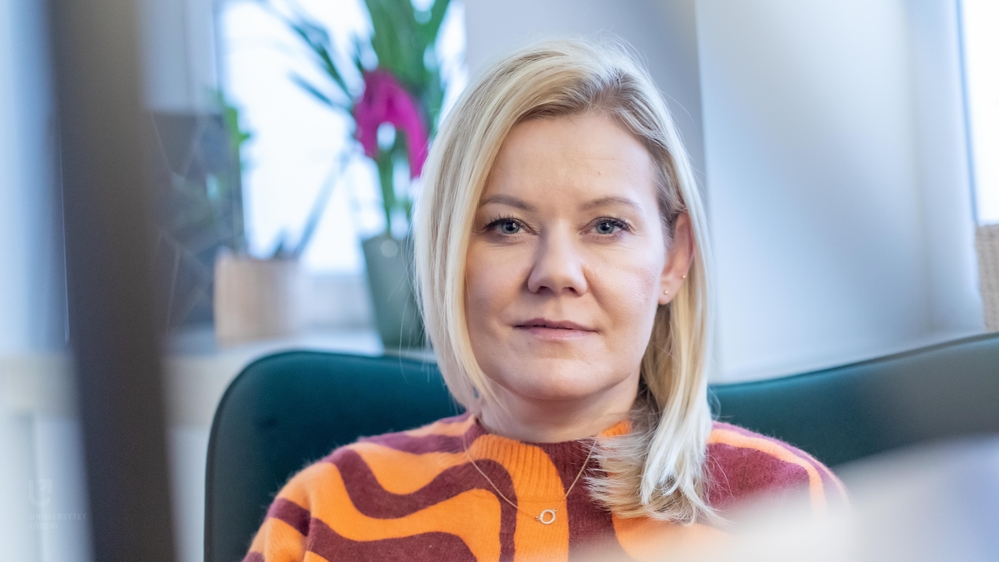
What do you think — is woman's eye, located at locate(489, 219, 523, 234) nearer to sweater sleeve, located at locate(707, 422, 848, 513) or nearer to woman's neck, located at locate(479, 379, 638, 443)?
woman's neck, located at locate(479, 379, 638, 443)

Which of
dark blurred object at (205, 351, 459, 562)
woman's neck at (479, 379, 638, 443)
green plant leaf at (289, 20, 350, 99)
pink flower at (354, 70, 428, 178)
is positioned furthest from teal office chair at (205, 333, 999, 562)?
green plant leaf at (289, 20, 350, 99)

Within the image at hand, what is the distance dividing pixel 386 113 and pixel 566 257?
0.81 metres

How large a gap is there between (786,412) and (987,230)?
368 mm

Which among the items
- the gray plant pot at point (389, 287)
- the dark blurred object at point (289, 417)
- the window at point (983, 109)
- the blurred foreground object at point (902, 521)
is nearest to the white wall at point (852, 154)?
the window at point (983, 109)

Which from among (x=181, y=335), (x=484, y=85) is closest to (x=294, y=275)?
(x=484, y=85)

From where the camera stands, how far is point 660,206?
748 millimetres

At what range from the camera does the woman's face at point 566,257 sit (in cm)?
68

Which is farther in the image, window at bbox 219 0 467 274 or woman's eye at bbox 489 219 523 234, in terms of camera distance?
window at bbox 219 0 467 274

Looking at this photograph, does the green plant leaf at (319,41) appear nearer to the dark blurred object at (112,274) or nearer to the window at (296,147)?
the window at (296,147)

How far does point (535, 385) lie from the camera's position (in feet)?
2.31

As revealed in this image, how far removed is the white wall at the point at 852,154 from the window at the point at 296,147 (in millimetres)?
1097

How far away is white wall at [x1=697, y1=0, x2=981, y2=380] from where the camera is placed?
272mm

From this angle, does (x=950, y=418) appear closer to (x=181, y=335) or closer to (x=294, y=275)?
(x=181, y=335)

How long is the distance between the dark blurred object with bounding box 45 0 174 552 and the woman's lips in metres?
0.52
